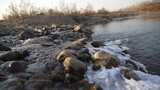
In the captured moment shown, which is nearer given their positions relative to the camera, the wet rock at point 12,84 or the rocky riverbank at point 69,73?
the wet rock at point 12,84

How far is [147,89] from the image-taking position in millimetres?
7922

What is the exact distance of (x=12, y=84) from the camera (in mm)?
8039

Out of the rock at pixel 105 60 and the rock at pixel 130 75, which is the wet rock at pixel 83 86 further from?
the rock at pixel 105 60

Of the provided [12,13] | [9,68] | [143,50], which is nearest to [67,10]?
[12,13]

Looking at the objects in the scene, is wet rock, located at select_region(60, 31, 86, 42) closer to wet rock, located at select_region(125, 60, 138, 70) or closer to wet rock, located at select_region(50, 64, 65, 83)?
wet rock, located at select_region(125, 60, 138, 70)

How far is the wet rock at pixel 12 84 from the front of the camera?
7.82 metres

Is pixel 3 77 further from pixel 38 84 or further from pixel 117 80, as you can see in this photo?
pixel 117 80

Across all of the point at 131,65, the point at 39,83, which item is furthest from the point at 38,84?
the point at 131,65

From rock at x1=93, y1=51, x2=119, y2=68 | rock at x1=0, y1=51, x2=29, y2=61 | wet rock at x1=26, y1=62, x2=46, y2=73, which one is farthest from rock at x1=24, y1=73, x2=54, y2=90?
rock at x1=0, y1=51, x2=29, y2=61

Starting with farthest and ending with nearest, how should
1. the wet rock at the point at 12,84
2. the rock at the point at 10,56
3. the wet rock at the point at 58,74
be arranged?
1. the rock at the point at 10,56
2. the wet rock at the point at 58,74
3. the wet rock at the point at 12,84

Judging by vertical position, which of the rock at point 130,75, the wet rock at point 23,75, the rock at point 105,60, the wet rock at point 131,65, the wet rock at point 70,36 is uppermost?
the rock at point 105,60

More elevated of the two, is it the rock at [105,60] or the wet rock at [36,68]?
the rock at [105,60]

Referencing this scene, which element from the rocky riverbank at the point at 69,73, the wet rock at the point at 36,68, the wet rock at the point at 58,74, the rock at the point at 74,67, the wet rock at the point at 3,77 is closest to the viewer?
the rocky riverbank at the point at 69,73

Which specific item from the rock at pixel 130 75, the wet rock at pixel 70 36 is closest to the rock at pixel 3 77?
the rock at pixel 130 75
